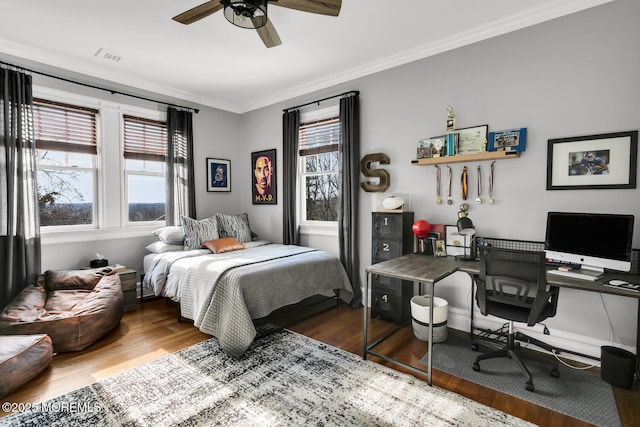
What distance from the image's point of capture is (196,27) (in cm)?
278

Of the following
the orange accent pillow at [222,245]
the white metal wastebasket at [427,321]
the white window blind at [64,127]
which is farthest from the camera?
the orange accent pillow at [222,245]

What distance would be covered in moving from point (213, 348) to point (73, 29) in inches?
120

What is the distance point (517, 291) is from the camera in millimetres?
2158

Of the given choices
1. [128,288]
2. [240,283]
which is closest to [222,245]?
[128,288]

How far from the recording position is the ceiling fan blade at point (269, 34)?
228 centimetres

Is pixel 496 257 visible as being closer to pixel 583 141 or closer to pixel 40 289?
pixel 583 141

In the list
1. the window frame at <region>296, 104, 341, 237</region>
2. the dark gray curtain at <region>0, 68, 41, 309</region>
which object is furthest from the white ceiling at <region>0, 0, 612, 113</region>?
the dark gray curtain at <region>0, 68, 41, 309</region>

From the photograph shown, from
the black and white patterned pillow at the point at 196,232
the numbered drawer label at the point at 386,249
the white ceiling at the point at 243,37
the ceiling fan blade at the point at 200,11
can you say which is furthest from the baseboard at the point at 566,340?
the ceiling fan blade at the point at 200,11

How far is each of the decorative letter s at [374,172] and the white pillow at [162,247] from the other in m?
2.37

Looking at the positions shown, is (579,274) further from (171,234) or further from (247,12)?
(171,234)

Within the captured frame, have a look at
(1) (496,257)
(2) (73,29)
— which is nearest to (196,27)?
(2) (73,29)

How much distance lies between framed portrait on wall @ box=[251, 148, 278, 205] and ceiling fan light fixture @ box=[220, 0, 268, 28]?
2.61 meters

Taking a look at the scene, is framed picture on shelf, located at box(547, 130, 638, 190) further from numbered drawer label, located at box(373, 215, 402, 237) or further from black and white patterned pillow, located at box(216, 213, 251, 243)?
black and white patterned pillow, located at box(216, 213, 251, 243)

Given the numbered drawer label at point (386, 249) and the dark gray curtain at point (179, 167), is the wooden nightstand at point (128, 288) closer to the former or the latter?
the dark gray curtain at point (179, 167)
